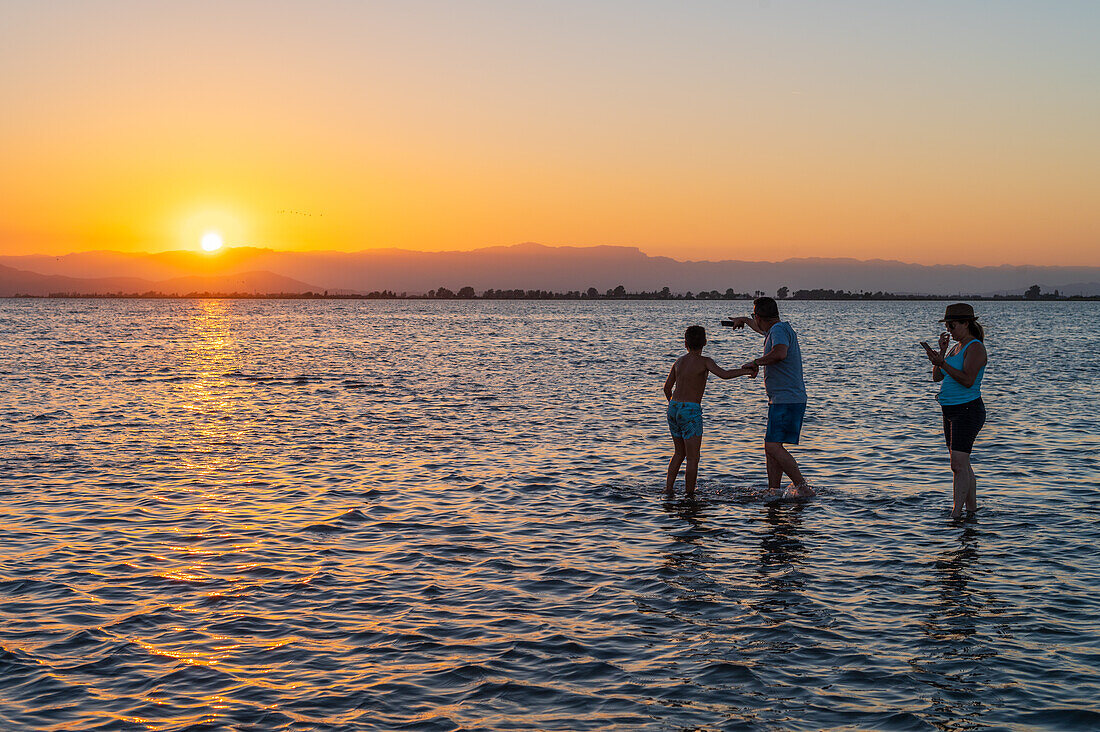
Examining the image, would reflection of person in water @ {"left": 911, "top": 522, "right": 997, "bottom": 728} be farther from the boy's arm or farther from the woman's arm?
the boy's arm

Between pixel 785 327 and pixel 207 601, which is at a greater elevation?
pixel 785 327

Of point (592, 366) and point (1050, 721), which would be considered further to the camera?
point (592, 366)

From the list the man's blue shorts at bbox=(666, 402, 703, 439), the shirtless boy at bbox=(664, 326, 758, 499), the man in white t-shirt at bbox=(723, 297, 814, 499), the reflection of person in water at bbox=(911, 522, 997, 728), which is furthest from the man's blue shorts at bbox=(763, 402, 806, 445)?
the reflection of person in water at bbox=(911, 522, 997, 728)

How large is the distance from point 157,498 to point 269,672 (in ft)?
24.5

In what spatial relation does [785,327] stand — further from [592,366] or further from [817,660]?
[592,366]

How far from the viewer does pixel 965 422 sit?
11820 millimetres

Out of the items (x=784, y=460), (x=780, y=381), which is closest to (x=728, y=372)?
(x=780, y=381)

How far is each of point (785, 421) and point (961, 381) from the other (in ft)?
8.21

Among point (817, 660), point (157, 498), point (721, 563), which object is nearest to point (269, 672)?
point (817, 660)

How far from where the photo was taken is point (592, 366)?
154 feet

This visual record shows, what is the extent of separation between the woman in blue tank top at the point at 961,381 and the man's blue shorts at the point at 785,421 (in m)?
1.91

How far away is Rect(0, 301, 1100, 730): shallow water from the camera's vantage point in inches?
267

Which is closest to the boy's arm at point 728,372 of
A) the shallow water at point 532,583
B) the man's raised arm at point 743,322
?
the man's raised arm at point 743,322

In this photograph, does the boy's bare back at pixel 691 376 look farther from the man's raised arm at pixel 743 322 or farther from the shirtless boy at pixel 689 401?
the man's raised arm at pixel 743 322
